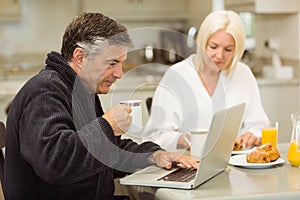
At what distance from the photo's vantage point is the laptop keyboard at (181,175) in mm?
1829

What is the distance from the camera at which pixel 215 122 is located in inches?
67.5

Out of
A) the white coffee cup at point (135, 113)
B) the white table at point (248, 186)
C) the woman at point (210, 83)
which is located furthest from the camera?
the woman at point (210, 83)

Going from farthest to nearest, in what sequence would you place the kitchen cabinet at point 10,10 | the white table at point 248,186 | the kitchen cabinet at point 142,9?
the kitchen cabinet at point 142,9
the kitchen cabinet at point 10,10
the white table at point 248,186

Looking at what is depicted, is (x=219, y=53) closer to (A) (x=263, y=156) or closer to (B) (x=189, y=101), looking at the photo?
(B) (x=189, y=101)

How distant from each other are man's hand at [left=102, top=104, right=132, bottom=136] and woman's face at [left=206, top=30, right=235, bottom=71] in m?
1.05

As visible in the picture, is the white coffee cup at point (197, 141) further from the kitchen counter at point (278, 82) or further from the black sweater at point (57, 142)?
the kitchen counter at point (278, 82)

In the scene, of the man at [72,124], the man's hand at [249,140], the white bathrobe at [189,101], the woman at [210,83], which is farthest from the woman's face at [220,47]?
the man at [72,124]

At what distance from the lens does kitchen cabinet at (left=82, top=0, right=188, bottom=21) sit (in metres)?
5.42

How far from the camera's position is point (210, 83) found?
2.80 metres

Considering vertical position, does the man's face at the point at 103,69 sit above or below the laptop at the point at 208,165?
above

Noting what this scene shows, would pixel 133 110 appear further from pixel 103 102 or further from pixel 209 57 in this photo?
pixel 209 57

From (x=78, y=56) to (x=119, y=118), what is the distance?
0.85ft

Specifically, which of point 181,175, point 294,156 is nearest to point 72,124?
point 181,175

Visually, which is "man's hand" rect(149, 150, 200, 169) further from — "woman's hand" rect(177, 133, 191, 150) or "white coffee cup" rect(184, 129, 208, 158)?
"woman's hand" rect(177, 133, 191, 150)
